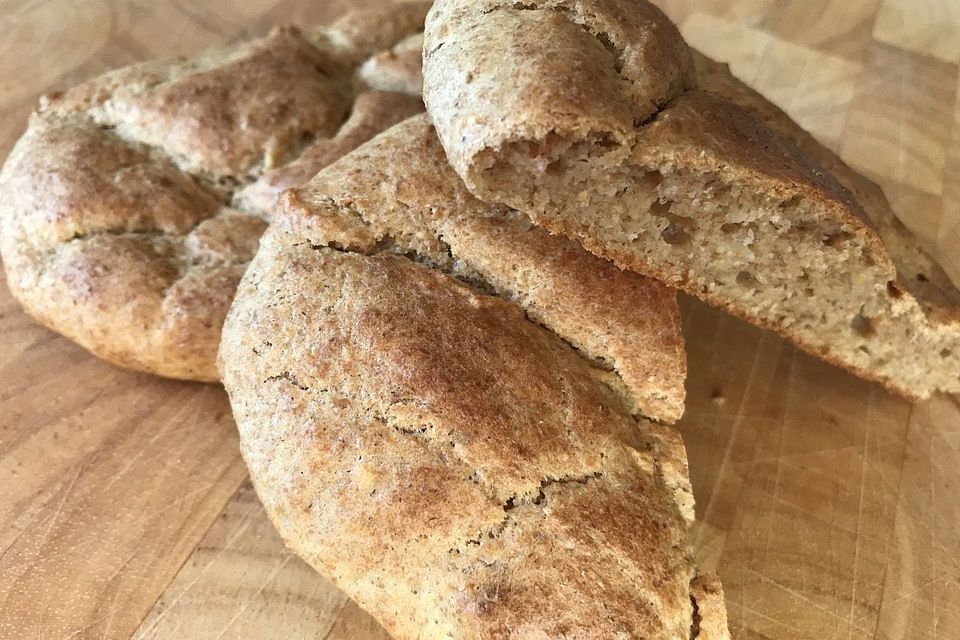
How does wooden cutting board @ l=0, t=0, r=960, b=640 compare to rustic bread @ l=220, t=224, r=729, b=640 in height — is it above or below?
below

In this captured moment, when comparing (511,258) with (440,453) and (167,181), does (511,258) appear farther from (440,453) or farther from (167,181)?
(167,181)

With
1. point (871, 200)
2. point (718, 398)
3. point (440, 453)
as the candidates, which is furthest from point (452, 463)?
point (871, 200)

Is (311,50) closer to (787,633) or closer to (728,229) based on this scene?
(728,229)

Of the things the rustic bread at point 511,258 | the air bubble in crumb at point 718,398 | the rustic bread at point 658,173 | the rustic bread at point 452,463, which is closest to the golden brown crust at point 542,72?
the rustic bread at point 658,173

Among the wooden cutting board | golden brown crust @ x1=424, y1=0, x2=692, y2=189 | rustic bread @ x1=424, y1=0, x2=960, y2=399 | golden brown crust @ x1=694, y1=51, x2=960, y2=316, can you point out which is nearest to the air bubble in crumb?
→ the wooden cutting board

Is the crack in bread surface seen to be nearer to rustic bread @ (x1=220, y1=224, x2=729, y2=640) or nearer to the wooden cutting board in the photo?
rustic bread @ (x1=220, y1=224, x2=729, y2=640)
